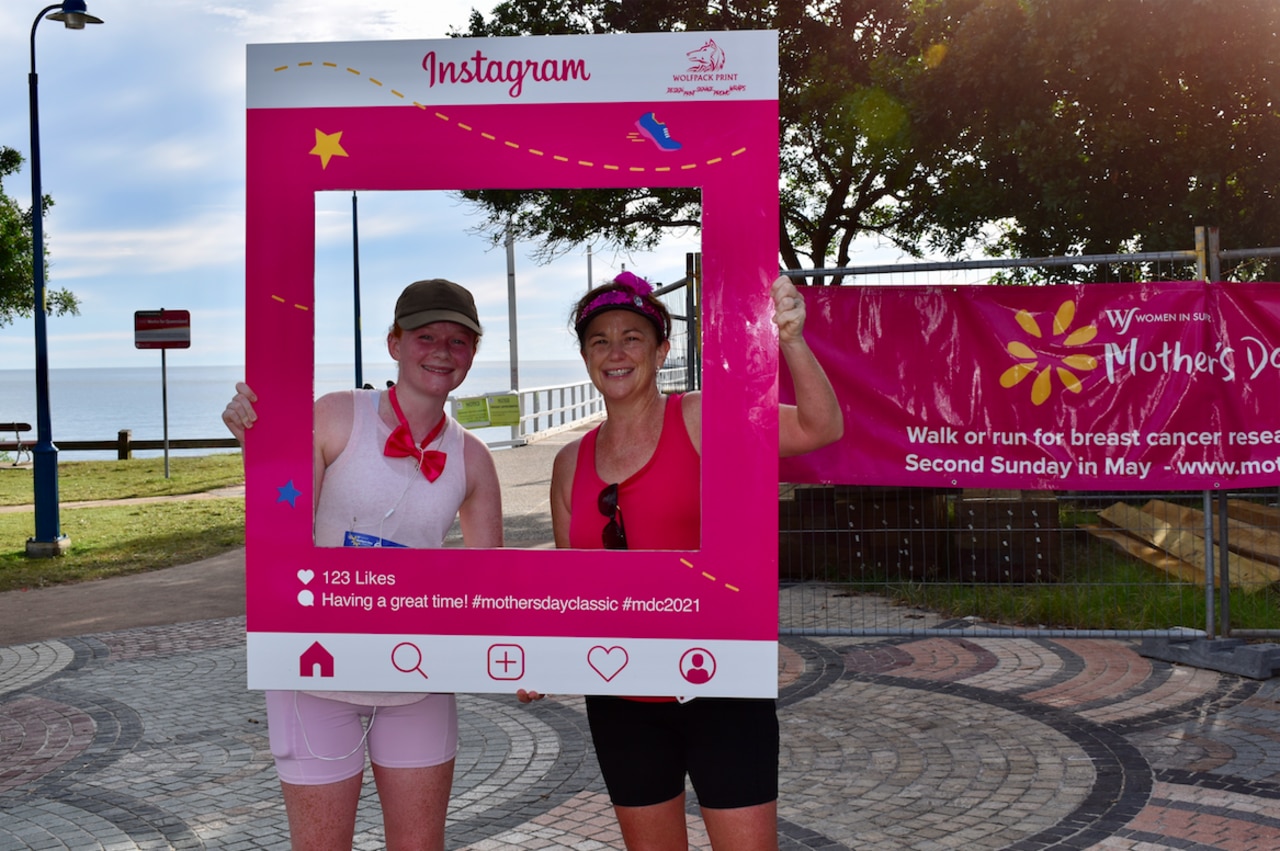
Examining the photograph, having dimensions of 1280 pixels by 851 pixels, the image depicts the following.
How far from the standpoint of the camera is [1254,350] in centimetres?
649

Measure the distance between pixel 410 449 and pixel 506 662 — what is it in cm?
56

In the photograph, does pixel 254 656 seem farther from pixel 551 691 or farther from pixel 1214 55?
pixel 1214 55

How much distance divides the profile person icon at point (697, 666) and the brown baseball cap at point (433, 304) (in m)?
0.90

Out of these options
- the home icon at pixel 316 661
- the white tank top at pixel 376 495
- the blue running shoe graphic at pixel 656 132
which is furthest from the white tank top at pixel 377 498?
the blue running shoe graphic at pixel 656 132

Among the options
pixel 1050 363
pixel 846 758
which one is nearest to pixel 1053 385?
pixel 1050 363

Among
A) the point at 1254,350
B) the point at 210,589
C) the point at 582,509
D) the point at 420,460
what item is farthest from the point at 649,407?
the point at 210,589

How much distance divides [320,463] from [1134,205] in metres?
10.8

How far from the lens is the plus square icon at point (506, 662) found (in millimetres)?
2488

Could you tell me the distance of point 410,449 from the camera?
2.69 metres

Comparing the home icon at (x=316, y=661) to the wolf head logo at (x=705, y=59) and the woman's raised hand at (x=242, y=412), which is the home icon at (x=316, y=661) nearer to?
the woman's raised hand at (x=242, y=412)

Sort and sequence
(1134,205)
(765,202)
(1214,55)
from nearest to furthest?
1. (765,202)
2. (1214,55)
3. (1134,205)

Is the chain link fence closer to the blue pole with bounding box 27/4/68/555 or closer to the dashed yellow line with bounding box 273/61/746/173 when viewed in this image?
the dashed yellow line with bounding box 273/61/746/173

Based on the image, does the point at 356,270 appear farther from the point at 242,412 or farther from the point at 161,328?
the point at 161,328

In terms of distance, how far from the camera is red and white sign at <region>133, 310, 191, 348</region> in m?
21.4
